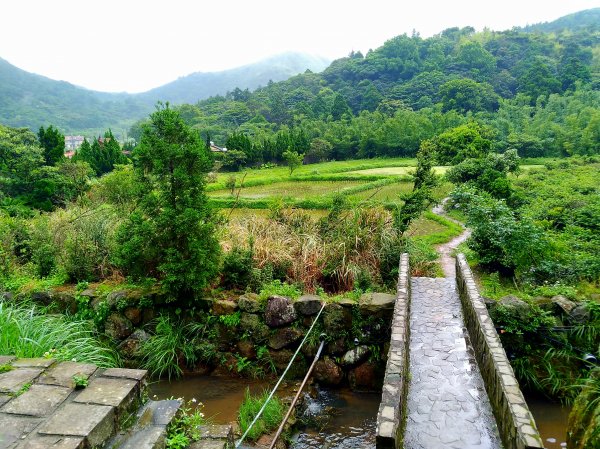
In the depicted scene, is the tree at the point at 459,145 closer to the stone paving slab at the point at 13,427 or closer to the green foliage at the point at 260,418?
the green foliage at the point at 260,418

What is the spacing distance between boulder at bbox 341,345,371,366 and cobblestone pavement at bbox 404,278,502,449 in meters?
0.84

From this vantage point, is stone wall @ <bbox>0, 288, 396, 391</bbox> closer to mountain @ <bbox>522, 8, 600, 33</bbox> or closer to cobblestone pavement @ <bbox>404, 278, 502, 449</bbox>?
cobblestone pavement @ <bbox>404, 278, 502, 449</bbox>

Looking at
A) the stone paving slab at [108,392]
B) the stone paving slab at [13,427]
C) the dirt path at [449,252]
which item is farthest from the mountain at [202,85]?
the stone paving slab at [13,427]

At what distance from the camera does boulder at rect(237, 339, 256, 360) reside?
669cm

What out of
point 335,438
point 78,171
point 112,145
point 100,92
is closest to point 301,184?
point 78,171

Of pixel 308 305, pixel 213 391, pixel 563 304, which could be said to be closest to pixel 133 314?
pixel 213 391

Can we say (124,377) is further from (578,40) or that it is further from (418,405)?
(578,40)

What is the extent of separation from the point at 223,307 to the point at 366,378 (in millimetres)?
2410

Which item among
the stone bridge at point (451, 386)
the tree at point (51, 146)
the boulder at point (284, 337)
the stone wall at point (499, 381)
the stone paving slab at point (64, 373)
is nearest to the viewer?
the stone paving slab at point (64, 373)

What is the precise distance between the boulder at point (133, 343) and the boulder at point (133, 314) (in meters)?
0.17

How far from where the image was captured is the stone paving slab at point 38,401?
2785mm

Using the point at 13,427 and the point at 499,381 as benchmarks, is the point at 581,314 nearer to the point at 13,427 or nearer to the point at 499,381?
the point at 499,381

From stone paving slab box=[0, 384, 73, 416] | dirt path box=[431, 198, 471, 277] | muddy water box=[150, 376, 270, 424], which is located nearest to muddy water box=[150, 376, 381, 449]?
muddy water box=[150, 376, 270, 424]

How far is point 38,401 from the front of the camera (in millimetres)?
2885
